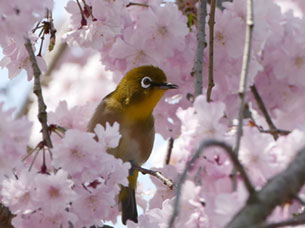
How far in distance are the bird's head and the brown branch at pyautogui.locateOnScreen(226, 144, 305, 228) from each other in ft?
7.63

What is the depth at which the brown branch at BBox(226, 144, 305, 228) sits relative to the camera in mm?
1534

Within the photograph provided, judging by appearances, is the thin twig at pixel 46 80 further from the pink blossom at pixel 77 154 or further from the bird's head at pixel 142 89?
the pink blossom at pixel 77 154

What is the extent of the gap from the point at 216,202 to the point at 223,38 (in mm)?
1886

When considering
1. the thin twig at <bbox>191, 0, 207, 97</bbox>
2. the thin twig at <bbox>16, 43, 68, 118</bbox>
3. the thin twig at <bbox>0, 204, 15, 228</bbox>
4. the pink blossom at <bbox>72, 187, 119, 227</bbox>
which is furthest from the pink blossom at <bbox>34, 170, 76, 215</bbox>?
→ the thin twig at <bbox>16, 43, 68, 118</bbox>

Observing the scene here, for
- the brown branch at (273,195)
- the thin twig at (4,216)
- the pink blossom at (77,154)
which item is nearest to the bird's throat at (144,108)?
the thin twig at (4,216)

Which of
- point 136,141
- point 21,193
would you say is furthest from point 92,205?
point 136,141

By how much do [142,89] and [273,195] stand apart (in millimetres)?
2582

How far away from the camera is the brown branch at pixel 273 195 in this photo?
153 centimetres

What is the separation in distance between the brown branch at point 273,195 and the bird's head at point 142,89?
7.63 feet

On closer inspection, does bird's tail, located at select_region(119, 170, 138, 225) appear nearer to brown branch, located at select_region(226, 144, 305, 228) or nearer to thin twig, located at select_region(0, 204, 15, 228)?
thin twig, located at select_region(0, 204, 15, 228)

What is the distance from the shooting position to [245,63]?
1.90m

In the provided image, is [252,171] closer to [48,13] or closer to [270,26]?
[48,13]

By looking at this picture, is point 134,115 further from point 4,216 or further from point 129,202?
point 4,216

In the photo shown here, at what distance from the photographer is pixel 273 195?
1570mm
